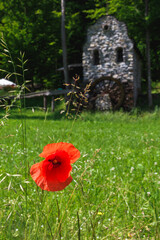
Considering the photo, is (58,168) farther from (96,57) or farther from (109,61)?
(96,57)

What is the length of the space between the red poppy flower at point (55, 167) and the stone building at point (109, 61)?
52.6 ft

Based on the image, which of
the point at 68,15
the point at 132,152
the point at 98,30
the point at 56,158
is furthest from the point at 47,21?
the point at 56,158

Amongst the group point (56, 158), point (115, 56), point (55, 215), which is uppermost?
point (115, 56)

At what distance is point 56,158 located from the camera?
3.53ft

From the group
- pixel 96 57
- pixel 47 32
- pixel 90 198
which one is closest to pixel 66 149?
pixel 90 198

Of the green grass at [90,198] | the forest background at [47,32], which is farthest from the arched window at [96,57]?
the green grass at [90,198]

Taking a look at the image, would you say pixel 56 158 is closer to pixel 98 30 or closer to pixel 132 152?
pixel 132 152

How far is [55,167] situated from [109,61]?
54.7 feet

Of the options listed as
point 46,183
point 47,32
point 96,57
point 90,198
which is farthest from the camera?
point 47,32

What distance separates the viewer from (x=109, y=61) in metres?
17.1

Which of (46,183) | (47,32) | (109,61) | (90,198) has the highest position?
(47,32)

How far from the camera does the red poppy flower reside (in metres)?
1.03

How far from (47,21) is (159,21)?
10111mm

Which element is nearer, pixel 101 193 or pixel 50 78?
pixel 101 193
